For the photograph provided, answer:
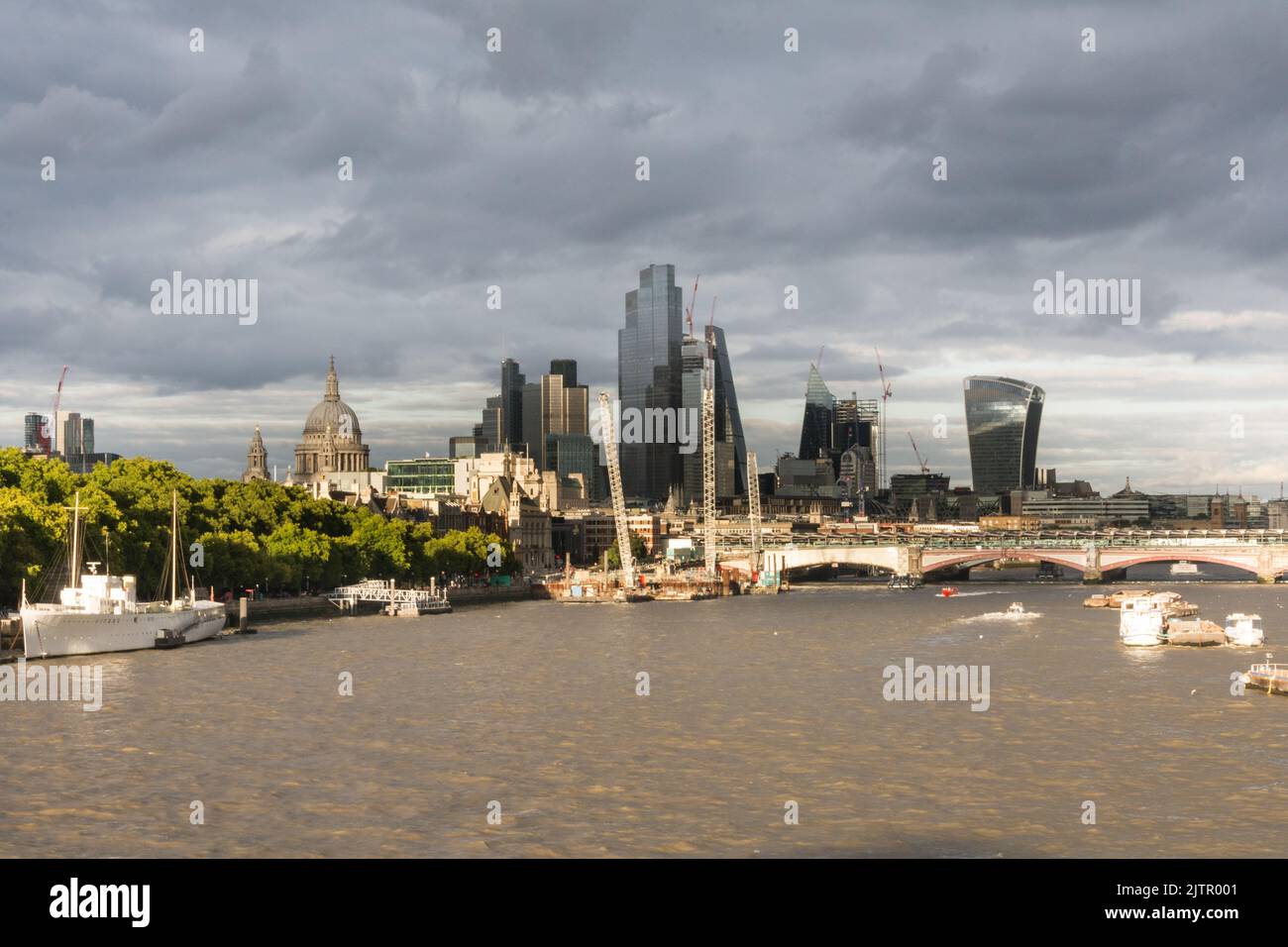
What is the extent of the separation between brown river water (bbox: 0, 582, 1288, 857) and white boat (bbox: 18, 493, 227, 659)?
5.36 feet

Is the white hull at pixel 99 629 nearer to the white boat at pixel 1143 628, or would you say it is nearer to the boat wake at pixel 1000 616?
the white boat at pixel 1143 628

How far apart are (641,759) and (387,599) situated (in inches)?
3329

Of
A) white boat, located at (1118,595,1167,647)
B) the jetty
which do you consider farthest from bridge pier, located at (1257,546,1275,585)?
the jetty

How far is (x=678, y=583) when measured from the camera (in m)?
176

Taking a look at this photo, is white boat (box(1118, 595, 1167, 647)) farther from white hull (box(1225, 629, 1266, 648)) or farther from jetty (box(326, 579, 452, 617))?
jetty (box(326, 579, 452, 617))

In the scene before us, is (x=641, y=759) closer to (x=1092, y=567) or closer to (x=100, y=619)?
(x=100, y=619)

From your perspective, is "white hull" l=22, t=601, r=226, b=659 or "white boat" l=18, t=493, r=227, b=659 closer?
"white hull" l=22, t=601, r=226, b=659

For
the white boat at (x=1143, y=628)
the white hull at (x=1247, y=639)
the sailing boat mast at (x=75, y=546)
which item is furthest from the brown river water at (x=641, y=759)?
the white hull at (x=1247, y=639)

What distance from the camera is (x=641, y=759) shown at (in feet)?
124

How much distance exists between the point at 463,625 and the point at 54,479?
29.6 metres

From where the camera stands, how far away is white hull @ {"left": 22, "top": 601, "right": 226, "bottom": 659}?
220ft
